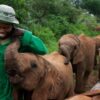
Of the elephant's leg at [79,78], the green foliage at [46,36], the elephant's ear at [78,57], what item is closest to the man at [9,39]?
the elephant's ear at [78,57]

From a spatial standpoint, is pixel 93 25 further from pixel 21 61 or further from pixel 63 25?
pixel 21 61

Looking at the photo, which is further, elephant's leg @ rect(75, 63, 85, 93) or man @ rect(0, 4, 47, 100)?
elephant's leg @ rect(75, 63, 85, 93)

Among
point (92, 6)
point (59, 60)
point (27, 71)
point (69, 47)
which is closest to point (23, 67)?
point (27, 71)

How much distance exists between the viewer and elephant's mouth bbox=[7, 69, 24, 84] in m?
4.22

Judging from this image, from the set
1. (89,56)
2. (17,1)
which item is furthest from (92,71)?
(17,1)

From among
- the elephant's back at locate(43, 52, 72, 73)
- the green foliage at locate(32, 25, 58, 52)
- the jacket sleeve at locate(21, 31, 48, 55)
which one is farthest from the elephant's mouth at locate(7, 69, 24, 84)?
the green foliage at locate(32, 25, 58, 52)

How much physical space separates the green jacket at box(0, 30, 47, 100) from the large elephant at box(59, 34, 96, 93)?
2.74 metres

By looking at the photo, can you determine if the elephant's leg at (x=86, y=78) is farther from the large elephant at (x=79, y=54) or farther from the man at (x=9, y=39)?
the man at (x=9, y=39)

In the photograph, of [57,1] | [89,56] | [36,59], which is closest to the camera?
Answer: [36,59]

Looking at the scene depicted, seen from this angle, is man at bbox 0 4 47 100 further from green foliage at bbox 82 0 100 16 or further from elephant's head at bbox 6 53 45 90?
green foliage at bbox 82 0 100 16

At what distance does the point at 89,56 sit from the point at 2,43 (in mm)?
5814

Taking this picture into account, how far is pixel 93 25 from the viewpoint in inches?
767

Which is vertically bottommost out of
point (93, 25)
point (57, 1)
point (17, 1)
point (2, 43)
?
point (93, 25)

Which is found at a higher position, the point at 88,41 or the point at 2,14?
the point at 2,14
